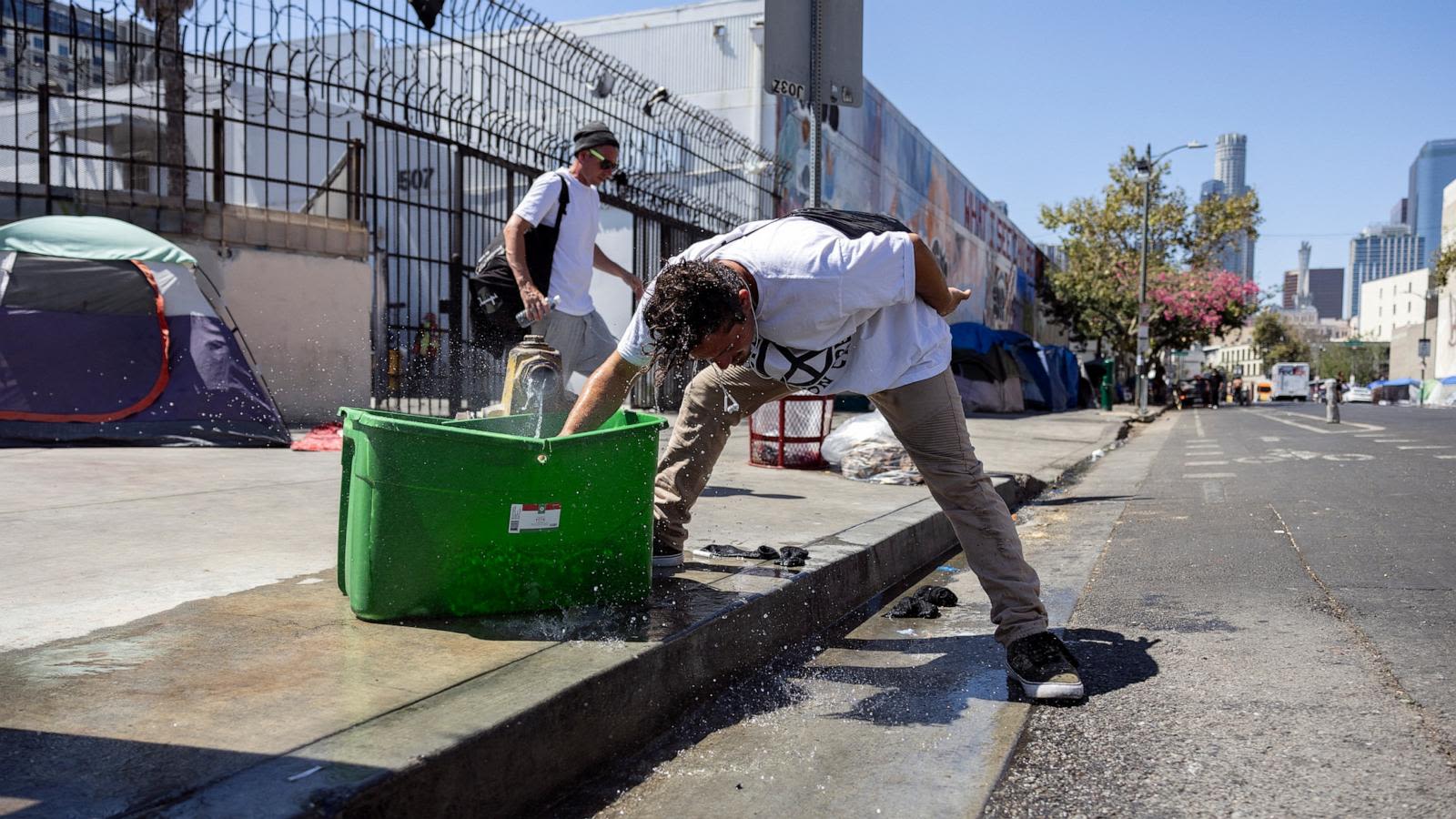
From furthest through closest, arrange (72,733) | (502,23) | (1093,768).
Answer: (502,23), (1093,768), (72,733)

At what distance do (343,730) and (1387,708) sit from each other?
2.44m

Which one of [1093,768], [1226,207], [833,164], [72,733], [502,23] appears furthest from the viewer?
[1226,207]

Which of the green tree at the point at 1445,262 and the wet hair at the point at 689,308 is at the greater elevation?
the green tree at the point at 1445,262

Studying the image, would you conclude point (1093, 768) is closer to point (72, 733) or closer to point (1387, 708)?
point (1387, 708)

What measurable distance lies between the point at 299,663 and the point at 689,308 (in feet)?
3.89

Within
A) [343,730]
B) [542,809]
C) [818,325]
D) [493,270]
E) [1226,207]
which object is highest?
[1226,207]

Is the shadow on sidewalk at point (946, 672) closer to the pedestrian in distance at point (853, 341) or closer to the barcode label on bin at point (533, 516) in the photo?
the pedestrian in distance at point (853, 341)

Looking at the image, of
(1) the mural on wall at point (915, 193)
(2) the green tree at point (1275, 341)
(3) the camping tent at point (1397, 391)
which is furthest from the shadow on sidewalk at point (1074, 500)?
(2) the green tree at point (1275, 341)

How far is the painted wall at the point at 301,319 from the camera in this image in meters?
8.48

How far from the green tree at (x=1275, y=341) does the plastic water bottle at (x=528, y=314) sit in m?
92.5

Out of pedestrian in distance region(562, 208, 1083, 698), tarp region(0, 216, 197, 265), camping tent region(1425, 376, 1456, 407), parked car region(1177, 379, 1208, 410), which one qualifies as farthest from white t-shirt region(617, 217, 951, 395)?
camping tent region(1425, 376, 1456, 407)

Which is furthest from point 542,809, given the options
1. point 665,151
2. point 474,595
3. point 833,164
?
point 833,164

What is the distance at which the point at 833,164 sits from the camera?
18891 millimetres

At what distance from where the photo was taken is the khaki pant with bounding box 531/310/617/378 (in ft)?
15.8
